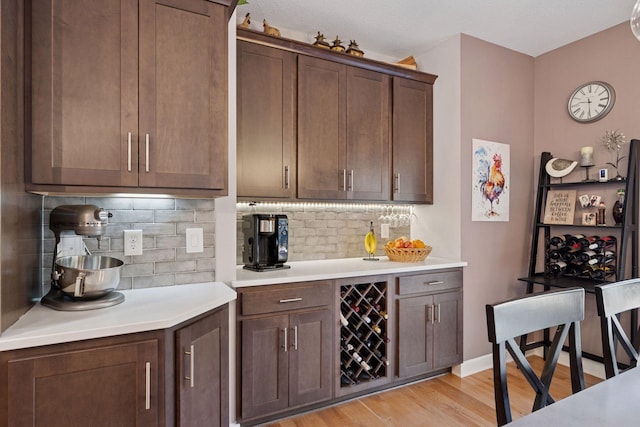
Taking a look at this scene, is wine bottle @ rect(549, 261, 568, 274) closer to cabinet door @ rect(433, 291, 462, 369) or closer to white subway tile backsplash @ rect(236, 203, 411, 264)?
cabinet door @ rect(433, 291, 462, 369)

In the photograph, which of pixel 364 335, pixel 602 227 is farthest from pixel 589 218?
pixel 364 335

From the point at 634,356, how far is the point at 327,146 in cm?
204

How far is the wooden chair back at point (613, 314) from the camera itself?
1.39 meters

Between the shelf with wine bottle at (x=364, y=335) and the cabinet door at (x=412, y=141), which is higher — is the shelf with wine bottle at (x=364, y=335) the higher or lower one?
the lower one

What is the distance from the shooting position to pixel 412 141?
312 cm

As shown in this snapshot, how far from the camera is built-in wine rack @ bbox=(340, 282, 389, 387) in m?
2.55

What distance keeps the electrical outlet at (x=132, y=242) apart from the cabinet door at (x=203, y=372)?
0.57 meters

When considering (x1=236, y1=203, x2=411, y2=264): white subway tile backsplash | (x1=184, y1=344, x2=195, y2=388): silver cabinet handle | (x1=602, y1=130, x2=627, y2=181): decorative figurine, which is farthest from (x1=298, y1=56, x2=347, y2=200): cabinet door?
(x1=602, y1=130, x2=627, y2=181): decorative figurine

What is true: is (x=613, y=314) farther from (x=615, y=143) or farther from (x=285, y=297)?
(x=615, y=143)

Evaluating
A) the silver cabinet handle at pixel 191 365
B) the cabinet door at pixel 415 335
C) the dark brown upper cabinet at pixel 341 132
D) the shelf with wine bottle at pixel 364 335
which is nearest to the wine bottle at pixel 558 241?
the cabinet door at pixel 415 335

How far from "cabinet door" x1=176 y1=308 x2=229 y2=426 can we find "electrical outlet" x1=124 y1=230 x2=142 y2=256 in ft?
1.87

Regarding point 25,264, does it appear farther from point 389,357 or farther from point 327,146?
point 389,357

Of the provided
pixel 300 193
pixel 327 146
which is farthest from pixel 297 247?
pixel 327 146

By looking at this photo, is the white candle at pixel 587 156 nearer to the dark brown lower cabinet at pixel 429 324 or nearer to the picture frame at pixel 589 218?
the picture frame at pixel 589 218
